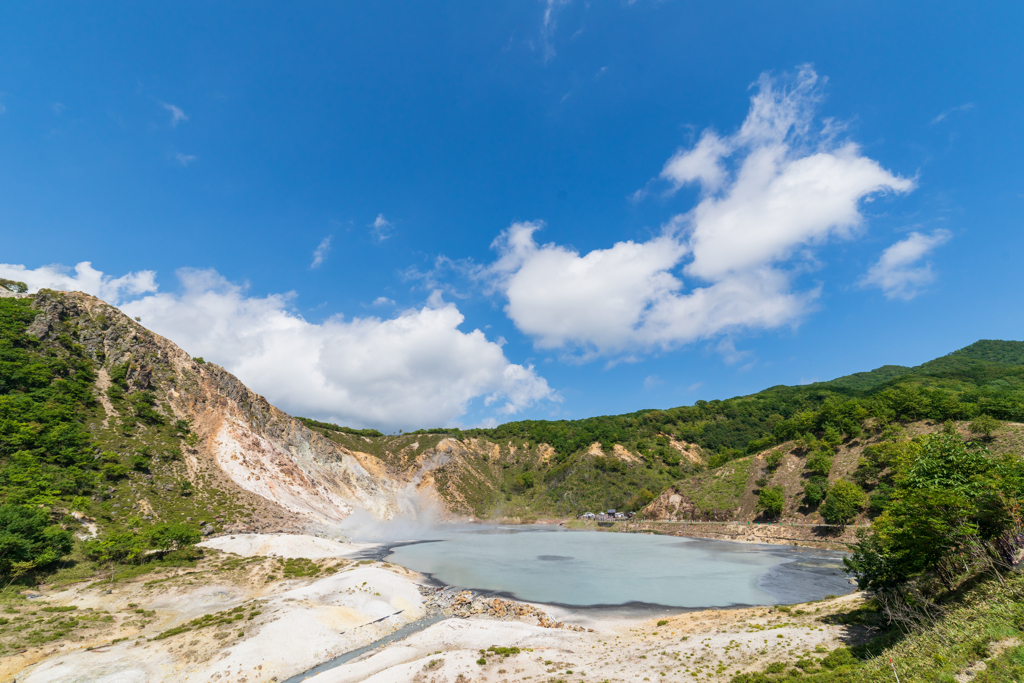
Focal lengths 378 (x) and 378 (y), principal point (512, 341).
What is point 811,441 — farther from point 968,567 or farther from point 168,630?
point 168,630

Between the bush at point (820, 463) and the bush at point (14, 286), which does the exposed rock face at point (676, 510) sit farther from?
the bush at point (14, 286)

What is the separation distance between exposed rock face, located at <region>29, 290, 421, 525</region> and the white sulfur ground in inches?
534

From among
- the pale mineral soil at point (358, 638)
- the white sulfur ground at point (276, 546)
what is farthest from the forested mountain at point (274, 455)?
the pale mineral soil at point (358, 638)

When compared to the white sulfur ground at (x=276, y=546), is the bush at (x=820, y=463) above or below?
above

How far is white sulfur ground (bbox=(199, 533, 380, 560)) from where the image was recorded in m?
46.8

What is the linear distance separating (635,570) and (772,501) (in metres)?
40.3

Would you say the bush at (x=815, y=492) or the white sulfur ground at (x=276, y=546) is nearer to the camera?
the white sulfur ground at (x=276, y=546)

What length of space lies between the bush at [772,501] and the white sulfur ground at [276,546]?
240 feet

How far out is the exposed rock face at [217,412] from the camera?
70.0 m

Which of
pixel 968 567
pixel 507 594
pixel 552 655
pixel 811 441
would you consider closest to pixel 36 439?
pixel 507 594

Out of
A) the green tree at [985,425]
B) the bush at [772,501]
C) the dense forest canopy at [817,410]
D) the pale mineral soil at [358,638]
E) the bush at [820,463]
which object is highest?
the dense forest canopy at [817,410]

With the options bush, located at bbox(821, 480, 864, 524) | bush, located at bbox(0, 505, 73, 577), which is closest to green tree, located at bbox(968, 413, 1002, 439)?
bush, located at bbox(821, 480, 864, 524)

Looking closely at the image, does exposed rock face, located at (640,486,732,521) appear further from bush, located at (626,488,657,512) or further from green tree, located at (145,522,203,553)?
green tree, located at (145,522,203,553)

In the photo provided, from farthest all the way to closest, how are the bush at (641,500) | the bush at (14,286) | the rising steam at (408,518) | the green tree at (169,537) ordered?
the bush at (641,500)
the rising steam at (408,518)
the bush at (14,286)
the green tree at (169,537)
